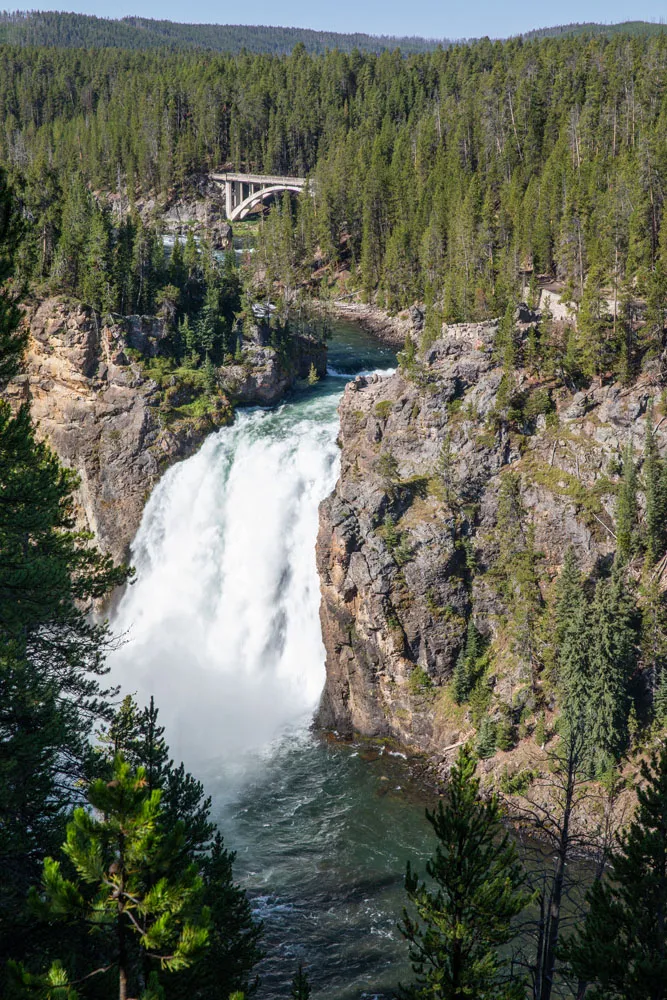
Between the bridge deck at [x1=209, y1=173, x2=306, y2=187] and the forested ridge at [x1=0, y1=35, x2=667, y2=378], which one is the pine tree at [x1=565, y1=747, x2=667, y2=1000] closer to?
the forested ridge at [x1=0, y1=35, x2=667, y2=378]

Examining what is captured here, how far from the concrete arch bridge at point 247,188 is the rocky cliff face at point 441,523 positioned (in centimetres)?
10226

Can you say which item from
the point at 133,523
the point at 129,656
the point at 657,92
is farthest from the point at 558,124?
the point at 129,656

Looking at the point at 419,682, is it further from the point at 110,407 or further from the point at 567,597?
the point at 110,407

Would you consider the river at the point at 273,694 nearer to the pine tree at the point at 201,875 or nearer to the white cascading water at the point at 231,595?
the white cascading water at the point at 231,595

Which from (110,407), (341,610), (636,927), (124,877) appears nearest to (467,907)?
(636,927)

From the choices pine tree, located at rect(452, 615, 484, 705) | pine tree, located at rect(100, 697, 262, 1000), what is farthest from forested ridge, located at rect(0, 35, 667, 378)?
pine tree, located at rect(452, 615, 484, 705)

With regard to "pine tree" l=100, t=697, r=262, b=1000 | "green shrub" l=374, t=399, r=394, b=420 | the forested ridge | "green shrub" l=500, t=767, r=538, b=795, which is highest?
the forested ridge

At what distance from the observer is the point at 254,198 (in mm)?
143875

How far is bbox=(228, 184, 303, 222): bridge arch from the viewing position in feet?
472

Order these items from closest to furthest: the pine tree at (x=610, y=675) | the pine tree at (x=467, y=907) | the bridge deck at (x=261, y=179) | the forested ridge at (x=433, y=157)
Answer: the pine tree at (x=467, y=907), the pine tree at (x=610, y=675), the forested ridge at (x=433, y=157), the bridge deck at (x=261, y=179)

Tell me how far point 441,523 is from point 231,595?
16.2 m

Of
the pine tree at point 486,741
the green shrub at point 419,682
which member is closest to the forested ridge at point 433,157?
the green shrub at point 419,682

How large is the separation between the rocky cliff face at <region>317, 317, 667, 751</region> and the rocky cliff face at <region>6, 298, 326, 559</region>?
17579 mm

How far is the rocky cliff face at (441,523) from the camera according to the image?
47312 millimetres
